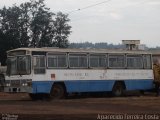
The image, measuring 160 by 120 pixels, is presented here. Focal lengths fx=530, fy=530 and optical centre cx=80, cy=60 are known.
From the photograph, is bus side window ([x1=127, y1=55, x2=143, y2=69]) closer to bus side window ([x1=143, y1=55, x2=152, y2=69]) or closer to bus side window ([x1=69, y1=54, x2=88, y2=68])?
bus side window ([x1=143, y1=55, x2=152, y2=69])

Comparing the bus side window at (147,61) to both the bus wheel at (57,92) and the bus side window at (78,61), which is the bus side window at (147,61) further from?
the bus wheel at (57,92)

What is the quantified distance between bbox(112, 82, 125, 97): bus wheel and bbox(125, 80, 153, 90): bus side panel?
371mm

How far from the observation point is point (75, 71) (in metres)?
29.9

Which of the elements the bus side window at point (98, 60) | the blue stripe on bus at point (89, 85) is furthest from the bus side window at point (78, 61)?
the blue stripe on bus at point (89, 85)

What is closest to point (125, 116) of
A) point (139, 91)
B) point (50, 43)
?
point (139, 91)

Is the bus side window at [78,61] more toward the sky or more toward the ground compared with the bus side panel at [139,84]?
more toward the sky

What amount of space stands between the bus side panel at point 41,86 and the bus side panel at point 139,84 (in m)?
6.38

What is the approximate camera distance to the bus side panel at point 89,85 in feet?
97.8

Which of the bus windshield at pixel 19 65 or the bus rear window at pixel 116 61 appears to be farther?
the bus rear window at pixel 116 61

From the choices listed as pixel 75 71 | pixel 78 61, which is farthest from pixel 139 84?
pixel 75 71

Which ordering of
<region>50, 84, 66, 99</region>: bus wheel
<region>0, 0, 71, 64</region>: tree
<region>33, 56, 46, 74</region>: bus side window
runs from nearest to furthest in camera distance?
<region>33, 56, 46, 74</region>: bus side window → <region>50, 84, 66, 99</region>: bus wheel → <region>0, 0, 71, 64</region>: tree

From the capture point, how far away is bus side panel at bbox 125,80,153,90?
1304 inches

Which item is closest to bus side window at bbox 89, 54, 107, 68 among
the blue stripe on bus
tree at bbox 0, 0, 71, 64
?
the blue stripe on bus

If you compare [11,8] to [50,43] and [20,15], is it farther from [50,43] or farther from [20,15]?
[50,43]
